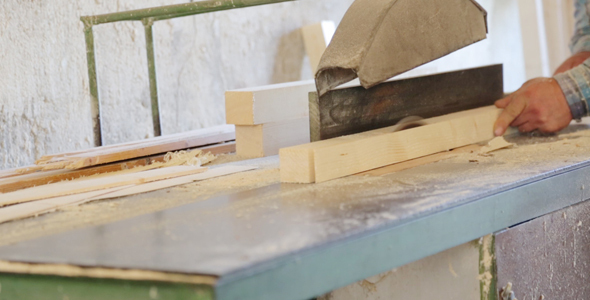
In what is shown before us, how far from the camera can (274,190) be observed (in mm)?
1557

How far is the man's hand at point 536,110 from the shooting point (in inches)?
90.1

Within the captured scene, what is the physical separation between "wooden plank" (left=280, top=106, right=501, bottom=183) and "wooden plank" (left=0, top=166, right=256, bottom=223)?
0.30 metres

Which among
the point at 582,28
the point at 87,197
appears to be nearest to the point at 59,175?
the point at 87,197

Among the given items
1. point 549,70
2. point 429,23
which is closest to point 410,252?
point 429,23

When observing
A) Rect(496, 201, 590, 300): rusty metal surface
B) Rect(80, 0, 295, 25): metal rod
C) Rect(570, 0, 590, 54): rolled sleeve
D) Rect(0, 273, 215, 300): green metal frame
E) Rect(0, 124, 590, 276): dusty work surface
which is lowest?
Rect(496, 201, 590, 300): rusty metal surface

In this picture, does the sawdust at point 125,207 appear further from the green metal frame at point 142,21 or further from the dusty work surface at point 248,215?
the green metal frame at point 142,21

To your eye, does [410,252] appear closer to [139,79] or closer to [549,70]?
[139,79]

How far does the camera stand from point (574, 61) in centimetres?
315

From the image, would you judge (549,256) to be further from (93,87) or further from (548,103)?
(93,87)

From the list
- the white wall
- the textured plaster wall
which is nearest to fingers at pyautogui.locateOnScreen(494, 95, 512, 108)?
the textured plaster wall

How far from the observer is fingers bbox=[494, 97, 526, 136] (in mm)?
2268

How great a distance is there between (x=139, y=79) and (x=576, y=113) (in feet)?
7.47

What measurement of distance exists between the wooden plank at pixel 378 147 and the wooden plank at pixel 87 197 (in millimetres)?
298

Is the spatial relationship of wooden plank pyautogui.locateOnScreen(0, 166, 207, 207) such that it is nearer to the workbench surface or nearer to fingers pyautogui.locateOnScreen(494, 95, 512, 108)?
the workbench surface
